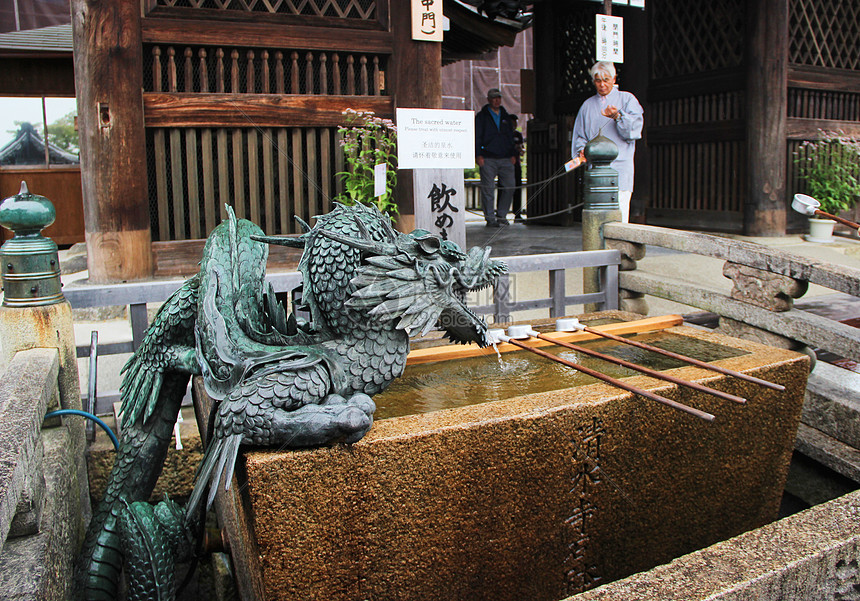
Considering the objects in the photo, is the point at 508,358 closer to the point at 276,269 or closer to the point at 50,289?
the point at 50,289

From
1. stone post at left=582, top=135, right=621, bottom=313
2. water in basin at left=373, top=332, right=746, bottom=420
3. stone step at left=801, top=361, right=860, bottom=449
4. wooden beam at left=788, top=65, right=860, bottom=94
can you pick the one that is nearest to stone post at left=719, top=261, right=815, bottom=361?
stone step at left=801, top=361, right=860, bottom=449

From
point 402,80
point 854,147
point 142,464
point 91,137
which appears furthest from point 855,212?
point 142,464

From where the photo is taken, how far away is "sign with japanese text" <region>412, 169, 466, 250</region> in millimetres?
5008

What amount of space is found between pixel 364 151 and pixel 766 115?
18.6 ft

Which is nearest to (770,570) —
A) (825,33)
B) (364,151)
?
(364,151)

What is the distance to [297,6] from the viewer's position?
5.97 meters

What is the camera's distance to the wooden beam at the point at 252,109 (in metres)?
5.49

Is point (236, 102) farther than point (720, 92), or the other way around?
point (720, 92)

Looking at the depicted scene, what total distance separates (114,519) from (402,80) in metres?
4.75

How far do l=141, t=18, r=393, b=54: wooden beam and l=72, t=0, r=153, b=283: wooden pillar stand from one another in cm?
21

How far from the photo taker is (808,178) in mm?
9023

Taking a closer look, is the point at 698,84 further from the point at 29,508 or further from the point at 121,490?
the point at 29,508

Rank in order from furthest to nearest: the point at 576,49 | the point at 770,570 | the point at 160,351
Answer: the point at 576,49
the point at 160,351
the point at 770,570

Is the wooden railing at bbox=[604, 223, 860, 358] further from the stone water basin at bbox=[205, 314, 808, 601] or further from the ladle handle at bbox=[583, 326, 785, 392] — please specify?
the ladle handle at bbox=[583, 326, 785, 392]
